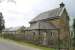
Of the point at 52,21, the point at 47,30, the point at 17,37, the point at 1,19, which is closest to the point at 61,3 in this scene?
the point at 52,21

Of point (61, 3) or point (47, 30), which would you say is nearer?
point (47, 30)

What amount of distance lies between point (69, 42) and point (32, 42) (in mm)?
8301

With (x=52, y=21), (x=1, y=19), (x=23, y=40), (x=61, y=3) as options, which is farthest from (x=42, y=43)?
(x=1, y=19)

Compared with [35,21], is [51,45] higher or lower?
lower

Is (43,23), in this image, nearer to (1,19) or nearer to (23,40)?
(23,40)

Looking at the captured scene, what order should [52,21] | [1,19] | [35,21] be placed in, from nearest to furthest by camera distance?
[52,21], [35,21], [1,19]

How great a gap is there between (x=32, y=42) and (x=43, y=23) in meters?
10.6

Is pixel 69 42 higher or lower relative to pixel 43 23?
lower

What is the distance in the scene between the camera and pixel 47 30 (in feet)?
115

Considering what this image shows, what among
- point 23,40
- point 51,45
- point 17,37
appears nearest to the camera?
point 51,45

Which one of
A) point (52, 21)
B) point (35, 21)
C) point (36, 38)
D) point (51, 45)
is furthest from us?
point (35, 21)

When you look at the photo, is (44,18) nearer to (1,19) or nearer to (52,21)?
(52,21)

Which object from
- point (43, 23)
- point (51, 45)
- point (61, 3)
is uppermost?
point (61, 3)

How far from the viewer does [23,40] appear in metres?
31.2
